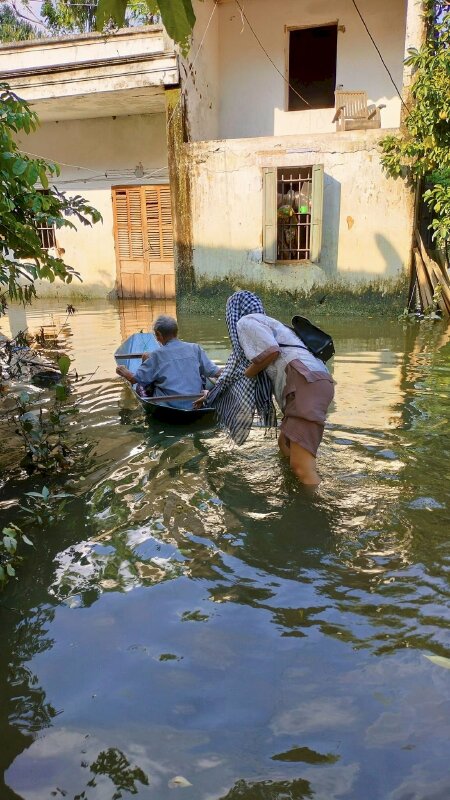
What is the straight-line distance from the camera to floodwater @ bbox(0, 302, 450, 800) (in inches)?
81.6

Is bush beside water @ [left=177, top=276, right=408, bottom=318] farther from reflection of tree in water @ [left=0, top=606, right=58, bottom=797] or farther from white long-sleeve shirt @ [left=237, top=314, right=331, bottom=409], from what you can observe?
reflection of tree in water @ [left=0, top=606, right=58, bottom=797]

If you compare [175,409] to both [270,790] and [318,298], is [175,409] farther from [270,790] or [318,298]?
[318,298]

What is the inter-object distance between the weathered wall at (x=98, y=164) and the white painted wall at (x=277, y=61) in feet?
6.27

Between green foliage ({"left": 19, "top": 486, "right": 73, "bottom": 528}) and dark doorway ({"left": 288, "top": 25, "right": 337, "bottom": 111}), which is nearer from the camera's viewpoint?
green foliage ({"left": 19, "top": 486, "right": 73, "bottom": 528})

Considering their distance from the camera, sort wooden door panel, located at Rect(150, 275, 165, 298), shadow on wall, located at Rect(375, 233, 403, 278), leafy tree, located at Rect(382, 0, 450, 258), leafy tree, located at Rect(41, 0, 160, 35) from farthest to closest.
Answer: leafy tree, located at Rect(41, 0, 160, 35), wooden door panel, located at Rect(150, 275, 165, 298), shadow on wall, located at Rect(375, 233, 403, 278), leafy tree, located at Rect(382, 0, 450, 258)

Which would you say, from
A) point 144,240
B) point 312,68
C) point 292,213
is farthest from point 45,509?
point 312,68

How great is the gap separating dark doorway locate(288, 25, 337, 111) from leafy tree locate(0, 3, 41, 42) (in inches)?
431

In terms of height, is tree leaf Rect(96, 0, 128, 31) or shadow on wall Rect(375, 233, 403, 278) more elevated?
tree leaf Rect(96, 0, 128, 31)

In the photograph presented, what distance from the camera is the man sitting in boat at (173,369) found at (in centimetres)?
583

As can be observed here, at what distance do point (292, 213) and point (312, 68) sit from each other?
5.43 m

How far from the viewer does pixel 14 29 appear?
2089 cm

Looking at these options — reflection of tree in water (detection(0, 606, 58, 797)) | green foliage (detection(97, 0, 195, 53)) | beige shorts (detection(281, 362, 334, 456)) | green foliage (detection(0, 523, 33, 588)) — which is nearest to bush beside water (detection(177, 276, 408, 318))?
beige shorts (detection(281, 362, 334, 456))

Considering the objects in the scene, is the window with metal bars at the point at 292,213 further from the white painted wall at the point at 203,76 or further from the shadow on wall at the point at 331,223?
the white painted wall at the point at 203,76

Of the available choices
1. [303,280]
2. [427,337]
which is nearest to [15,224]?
[427,337]
